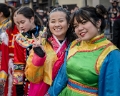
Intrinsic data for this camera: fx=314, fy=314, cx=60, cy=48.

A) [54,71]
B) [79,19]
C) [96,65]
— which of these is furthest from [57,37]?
[96,65]

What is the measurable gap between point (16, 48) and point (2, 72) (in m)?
0.84

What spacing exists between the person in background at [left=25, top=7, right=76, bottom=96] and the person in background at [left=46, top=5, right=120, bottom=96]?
0.49 ft

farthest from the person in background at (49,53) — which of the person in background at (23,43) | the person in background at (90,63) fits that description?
the person in background at (23,43)

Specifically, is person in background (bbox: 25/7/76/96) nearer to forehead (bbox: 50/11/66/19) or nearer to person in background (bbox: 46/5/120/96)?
forehead (bbox: 50/11/66/19)

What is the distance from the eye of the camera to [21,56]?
3.40m

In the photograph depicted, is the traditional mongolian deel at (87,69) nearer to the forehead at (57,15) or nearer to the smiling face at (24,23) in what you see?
the forehead at (57,15)

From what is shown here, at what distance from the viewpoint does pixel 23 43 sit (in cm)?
340

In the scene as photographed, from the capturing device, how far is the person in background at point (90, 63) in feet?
7.60

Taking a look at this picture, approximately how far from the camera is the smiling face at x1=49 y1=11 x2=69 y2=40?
286 centimetres

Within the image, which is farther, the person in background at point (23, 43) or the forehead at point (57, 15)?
the person in background at point (23, 43)

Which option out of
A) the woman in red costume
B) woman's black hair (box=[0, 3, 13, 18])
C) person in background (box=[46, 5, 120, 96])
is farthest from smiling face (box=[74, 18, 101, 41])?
woman's black hair (box=[0, 3, 13, 18])

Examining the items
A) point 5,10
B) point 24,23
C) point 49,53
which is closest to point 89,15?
point 49,53

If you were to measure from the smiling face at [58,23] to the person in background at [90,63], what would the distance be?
273 mm

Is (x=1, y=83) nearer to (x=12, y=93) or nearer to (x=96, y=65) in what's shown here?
(x=12, y=93)
